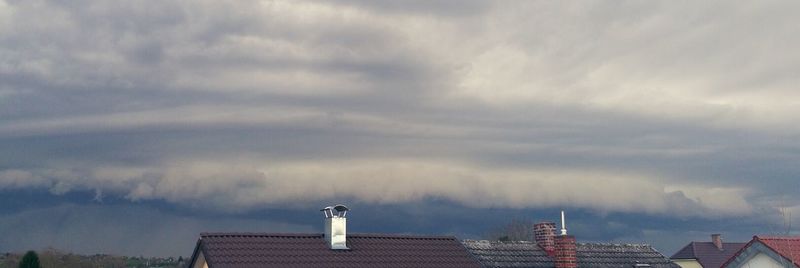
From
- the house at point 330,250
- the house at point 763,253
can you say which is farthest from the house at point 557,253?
the house at point 763,253

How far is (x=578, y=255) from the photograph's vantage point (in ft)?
118

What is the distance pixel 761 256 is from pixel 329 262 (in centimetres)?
2314

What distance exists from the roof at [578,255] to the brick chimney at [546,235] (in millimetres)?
241

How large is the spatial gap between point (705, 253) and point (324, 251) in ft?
166

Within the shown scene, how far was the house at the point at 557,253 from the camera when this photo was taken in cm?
3447

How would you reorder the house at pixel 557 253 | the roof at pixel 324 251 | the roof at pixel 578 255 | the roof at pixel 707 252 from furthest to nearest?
the roof at pixel 707 252 < the house at pixel 557 253 < the roof at pixel 578 255 < the roof at pixel 324 251

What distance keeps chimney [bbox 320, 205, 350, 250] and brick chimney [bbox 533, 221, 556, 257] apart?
9452 millimetres

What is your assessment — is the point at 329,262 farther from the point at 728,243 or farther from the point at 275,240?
the point at 728,243

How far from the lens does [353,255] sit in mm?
30938

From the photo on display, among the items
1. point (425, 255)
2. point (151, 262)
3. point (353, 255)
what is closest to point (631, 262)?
point (425, 255)

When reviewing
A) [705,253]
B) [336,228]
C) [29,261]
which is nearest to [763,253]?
[336,228]

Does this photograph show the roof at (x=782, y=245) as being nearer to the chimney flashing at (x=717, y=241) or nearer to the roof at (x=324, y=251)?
the roof at (x=324, y=251)

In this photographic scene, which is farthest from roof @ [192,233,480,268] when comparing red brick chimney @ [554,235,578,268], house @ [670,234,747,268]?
house @ [670,234,747,268]

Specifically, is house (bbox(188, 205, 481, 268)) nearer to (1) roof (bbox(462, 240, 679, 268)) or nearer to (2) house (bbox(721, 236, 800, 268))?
(1) roof (bbox(462, 240, 679, 268))
